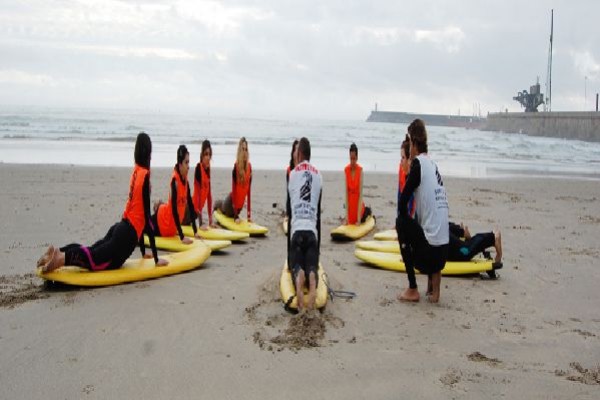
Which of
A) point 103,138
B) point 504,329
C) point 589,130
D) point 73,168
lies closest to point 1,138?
point 103,138

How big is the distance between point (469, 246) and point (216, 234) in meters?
3.72

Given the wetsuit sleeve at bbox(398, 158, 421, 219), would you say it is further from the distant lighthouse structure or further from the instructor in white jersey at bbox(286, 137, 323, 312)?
the distant lighthouse structure

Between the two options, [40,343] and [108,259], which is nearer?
[40,343]

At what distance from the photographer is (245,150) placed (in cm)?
984

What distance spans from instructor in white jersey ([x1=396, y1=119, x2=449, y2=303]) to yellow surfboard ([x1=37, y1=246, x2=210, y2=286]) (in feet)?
8.67

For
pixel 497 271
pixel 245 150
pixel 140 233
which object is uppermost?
pixel 245 150

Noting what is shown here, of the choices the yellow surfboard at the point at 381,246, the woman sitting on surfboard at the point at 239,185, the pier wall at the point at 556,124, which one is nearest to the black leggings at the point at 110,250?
the yellow surfboard at the point at 381,246

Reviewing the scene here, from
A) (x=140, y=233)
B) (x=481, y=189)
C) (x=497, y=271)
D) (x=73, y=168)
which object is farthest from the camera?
(x=73, y=168)

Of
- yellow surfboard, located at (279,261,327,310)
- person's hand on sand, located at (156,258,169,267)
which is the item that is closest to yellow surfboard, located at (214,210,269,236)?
person's hand on sand, located at (156,258,169,267)

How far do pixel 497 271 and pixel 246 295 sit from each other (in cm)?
334

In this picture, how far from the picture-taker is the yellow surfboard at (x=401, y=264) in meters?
7.02

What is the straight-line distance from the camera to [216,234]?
8945 millimetres

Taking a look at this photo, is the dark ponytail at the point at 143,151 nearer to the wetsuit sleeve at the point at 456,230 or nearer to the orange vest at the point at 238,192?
the orange vest at the point at 238,192

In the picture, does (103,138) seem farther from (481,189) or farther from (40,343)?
(40,343)
